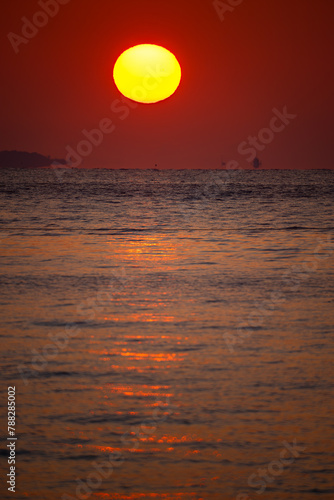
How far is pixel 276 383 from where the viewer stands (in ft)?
25.1

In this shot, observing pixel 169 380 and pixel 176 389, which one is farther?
pixel 169 380

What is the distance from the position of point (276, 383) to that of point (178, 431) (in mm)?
1716

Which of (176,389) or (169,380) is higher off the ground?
(169,380)

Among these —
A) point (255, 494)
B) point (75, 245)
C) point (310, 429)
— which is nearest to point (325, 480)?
point (255, 494)

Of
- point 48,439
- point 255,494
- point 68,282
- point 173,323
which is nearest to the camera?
point 255,494

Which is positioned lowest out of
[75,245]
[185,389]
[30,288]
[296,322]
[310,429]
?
[310,429]

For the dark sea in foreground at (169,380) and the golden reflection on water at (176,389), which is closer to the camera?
the dark sea in foreground at (169,380)

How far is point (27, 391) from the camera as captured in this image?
24.1 ft

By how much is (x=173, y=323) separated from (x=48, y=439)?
15.4ft

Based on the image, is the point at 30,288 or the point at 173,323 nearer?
the point at 173,323

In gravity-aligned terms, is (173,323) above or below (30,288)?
below

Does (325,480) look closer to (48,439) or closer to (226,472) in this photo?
(226,472)

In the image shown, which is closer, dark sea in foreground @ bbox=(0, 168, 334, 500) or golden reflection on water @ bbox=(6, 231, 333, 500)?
dark sea in foreground @ bbox=(0, 168, 334, 500)

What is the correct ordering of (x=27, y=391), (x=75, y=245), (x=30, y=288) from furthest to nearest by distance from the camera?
(x=75, y=245) < (x=30, y=288) < (x=27, y=391)
